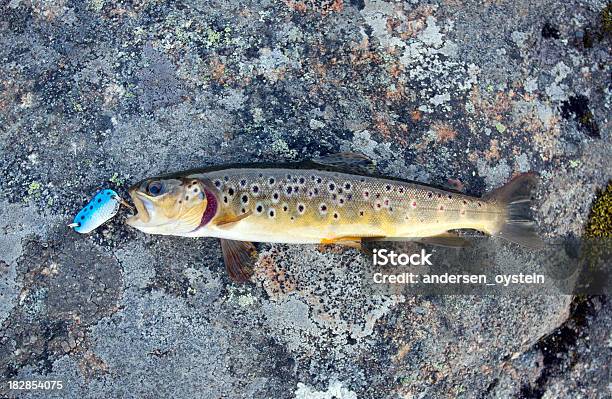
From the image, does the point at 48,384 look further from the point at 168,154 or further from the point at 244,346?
the point at 168,154

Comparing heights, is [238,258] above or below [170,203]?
below

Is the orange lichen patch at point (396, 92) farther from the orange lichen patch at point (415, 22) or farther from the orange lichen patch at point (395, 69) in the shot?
the orange lichen patch at point (415, 22)

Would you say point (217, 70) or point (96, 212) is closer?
point (96, 212)

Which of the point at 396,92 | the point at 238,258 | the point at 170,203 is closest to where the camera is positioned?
the point at 170,203

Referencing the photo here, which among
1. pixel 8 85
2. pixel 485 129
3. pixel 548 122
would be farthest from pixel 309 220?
pixel 8 85

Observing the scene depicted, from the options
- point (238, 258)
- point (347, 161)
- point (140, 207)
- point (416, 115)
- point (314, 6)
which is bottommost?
point (238, 258)

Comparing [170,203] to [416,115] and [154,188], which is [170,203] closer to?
[154,188]

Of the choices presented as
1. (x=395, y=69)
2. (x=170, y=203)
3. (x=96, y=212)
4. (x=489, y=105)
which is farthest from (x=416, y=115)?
(x=96, y=212)
